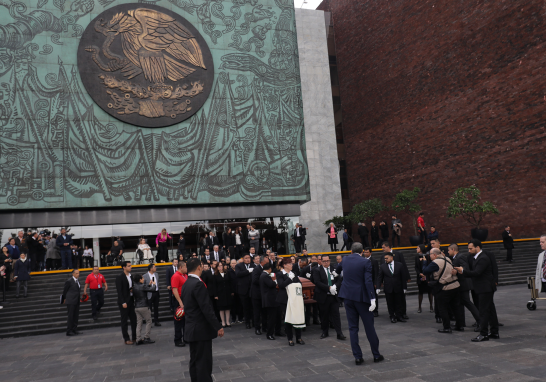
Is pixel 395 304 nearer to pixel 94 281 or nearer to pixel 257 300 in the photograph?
pixel 257 300

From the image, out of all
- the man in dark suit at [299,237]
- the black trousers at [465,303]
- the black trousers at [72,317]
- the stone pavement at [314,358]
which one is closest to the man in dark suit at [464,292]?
the black trousers at [465,303]

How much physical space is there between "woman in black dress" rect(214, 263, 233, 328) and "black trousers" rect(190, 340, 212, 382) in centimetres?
513

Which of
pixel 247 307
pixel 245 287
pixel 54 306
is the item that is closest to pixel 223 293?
pixel 245 287

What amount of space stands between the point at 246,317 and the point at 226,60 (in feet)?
56.6

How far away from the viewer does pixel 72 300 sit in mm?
10938

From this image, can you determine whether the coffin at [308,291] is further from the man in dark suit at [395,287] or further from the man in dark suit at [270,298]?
the man in dark suit at [395,287]

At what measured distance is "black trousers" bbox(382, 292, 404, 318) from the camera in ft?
32.3

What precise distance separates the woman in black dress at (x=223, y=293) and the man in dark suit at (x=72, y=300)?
12.1 feet

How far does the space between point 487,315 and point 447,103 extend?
853 inches

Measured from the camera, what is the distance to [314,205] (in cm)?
3064

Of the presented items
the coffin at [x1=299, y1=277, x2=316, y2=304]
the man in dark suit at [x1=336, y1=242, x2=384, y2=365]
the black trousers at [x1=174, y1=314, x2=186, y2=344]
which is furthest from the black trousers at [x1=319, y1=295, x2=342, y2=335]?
the black trousers at [x1=174, y1=314, x2=186, y2=344]

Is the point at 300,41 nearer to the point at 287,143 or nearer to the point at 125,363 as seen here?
the point at 287,143

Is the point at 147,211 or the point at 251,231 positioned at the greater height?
the point at 147,211

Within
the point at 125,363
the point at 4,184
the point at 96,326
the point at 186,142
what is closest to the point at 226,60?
the point at 186,142
